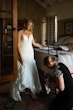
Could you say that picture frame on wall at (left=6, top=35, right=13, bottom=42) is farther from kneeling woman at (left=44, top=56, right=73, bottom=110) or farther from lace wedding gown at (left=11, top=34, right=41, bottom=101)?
kneeling woman at (left=44, top=56, right=73, bottom=110)

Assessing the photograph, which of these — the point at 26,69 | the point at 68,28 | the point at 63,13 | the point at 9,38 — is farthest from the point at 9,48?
the point at 63,13

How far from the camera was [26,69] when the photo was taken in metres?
3.15

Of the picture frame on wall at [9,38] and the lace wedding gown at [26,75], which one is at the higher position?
the picture frame on wall at [9,38]

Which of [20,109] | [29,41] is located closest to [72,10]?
[29,41]

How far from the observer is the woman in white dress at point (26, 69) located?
3117mm

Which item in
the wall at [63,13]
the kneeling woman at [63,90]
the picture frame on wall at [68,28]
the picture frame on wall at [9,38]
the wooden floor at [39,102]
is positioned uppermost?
the wall at [63,13]

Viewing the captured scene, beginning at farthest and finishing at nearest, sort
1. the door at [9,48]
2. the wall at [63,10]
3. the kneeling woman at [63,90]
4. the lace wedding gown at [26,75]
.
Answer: the wall at [63,10]
the door at [9,48]
the lace wedding gown at [26,75]
the kneeling woman at [63,90]

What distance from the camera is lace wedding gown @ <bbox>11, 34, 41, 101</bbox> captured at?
3.11m

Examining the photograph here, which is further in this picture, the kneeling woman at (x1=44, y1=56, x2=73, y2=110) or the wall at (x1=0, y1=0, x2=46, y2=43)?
the wall at (x1=0, y1=0, x2=46, y2=43)

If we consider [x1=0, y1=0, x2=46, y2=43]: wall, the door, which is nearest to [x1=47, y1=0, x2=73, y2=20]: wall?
[x1=0, y1=0, x2=46, y2=43]: wall

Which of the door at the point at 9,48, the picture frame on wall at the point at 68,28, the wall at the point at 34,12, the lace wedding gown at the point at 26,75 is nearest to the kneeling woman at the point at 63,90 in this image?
the lace wedding gown at the point at 26,75

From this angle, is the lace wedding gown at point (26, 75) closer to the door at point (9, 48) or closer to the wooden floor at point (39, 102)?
the wooden floor at point (39, 102)

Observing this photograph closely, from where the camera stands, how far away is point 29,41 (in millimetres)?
3213

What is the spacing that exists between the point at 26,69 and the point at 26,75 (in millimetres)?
102
